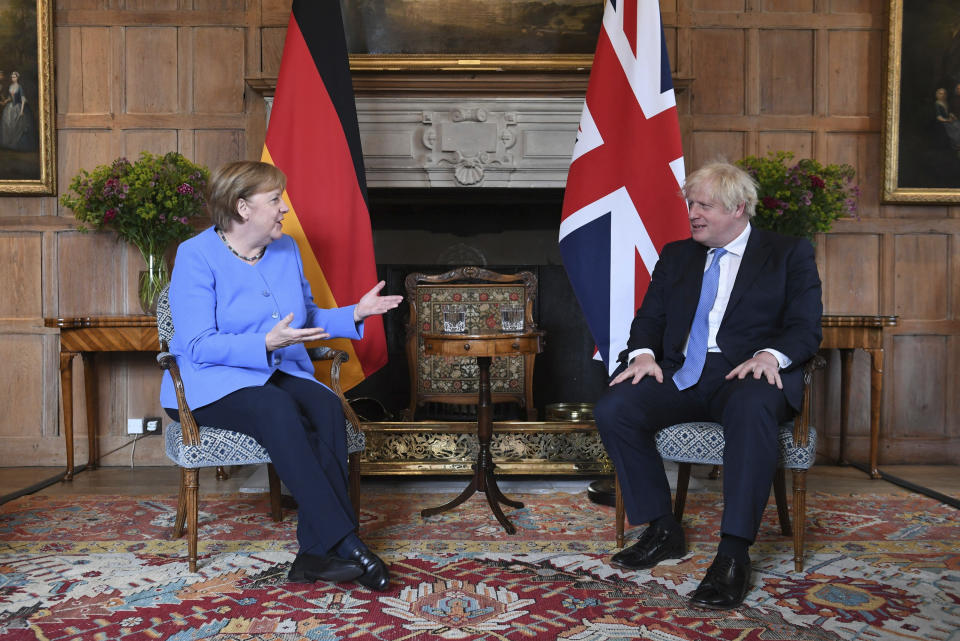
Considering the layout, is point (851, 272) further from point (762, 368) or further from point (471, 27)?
point (471, 27)

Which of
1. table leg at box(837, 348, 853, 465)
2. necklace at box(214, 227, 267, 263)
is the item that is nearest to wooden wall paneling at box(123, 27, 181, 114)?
necklace at box(214, 227, 267, 263)

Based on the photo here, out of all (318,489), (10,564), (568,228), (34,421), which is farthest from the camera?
(34,421)

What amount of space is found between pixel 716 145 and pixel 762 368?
2.28 m

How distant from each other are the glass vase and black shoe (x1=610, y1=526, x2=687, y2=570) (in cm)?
272

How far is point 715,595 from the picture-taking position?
2.21 m

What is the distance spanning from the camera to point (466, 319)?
4.46 m

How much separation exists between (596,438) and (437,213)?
6.02 feet

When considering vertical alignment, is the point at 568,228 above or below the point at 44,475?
above

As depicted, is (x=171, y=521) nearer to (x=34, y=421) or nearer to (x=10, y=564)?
(x=10, y=564)

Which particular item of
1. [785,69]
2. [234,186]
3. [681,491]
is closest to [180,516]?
[234,186]

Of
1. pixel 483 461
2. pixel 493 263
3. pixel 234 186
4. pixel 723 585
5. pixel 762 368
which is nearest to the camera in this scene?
pixel 723 585

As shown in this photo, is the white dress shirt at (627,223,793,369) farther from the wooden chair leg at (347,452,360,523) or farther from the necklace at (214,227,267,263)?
the necklace at (214,227,267,263)

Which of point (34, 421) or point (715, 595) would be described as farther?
point (34, 421)

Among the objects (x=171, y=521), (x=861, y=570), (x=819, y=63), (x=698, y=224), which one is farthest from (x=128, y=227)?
(x=819, y=63)
